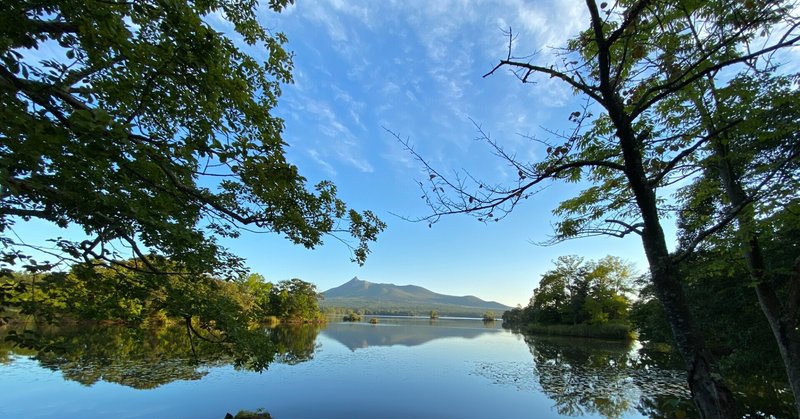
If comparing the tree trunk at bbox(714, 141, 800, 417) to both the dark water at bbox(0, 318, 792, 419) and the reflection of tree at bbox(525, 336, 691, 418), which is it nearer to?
the reflection of tree at bbox(525, 336, 691, 418)

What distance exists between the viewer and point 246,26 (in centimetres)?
517

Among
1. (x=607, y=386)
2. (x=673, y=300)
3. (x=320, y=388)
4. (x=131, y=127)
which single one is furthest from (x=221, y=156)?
(x=607, y=386)

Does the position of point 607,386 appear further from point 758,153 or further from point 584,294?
point 584,294

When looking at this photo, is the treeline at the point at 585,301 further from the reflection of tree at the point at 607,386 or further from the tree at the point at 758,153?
the tree at the point at 758,153

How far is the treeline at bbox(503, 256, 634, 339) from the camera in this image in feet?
137

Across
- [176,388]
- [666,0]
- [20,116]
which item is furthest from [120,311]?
[176,388]

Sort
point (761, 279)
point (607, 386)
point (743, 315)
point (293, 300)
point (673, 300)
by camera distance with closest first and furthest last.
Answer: point (673, 300) → point (761, 279) → point (743, 315) → point (607, 386) → point (293, 300)

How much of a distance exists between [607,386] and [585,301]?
32.0m

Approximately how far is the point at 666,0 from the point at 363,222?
15.4 feet

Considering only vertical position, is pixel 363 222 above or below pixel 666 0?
below

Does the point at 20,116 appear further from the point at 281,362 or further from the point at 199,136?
the point at 281,362

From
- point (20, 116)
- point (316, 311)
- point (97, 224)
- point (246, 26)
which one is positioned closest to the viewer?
point (20, 116)

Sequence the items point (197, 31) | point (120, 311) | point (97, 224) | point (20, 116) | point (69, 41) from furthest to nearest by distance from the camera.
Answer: point (120, 311) → point (97, 224) → point (197, 31) → point (69, 41) → point (20, 116)

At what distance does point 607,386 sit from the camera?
15367 millimetres
